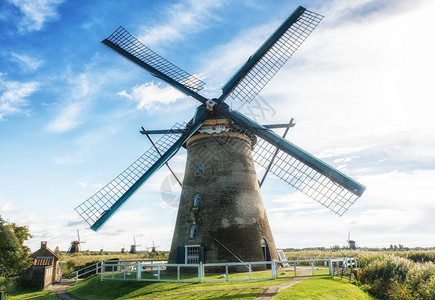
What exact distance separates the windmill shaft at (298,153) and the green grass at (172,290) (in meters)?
4.97

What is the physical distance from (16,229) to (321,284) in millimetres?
13577

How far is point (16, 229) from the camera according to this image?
14031 mm

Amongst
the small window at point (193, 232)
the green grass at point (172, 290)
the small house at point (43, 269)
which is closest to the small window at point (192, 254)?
the small window at point (193, 232)

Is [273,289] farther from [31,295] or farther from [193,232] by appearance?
[31,295]

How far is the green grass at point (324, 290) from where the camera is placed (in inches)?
332

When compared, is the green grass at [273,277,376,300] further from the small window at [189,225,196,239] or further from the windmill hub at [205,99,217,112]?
the windmill hub at [205,99,217,112]

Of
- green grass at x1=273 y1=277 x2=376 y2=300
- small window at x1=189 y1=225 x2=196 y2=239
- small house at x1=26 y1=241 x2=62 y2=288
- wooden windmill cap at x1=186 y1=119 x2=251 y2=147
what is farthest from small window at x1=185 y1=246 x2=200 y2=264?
small house at x1=26 y1=241 x2=62 y2=288

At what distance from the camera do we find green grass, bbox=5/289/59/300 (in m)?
14.0

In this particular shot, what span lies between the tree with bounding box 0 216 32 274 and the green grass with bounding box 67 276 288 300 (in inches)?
130

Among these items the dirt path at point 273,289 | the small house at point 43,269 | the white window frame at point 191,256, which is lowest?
the small house at point 43,269

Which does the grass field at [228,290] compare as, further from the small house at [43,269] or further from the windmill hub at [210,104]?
the windmill hub at [210,104]

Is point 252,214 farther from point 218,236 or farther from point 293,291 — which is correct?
point 293,291

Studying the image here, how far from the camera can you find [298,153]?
1395 centimetres

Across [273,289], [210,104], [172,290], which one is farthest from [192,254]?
[210,104]
